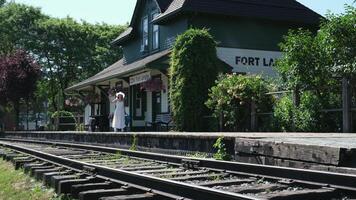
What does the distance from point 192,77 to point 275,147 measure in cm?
916

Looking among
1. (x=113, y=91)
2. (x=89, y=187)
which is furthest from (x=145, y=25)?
(x=89, y=187)

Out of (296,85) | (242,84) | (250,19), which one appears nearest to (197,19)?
(250,19)

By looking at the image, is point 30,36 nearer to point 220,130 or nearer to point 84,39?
point 84,39

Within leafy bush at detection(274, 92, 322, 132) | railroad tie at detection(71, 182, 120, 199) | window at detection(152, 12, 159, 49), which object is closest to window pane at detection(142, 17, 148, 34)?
window at detection(152, 12, 159, 49)

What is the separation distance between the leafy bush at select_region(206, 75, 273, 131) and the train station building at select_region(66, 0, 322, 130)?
7437 millimetres

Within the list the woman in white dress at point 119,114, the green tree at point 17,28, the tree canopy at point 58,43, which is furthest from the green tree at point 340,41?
the green tree at point 17,28

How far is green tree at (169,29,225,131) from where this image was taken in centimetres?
1706

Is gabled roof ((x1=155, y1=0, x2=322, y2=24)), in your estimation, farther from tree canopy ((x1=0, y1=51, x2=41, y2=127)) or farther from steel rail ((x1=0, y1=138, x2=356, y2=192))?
steel rail ((x1=0, y1=138, x2=356, y2=192))

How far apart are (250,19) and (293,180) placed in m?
20.8

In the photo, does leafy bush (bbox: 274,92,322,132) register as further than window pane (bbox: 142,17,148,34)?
No

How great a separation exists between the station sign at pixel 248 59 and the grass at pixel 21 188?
15.4m

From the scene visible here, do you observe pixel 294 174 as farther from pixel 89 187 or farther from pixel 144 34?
pixel 144 34

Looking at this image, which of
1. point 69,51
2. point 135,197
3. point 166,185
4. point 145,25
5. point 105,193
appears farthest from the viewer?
point 69,51

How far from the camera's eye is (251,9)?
86.6 feet
